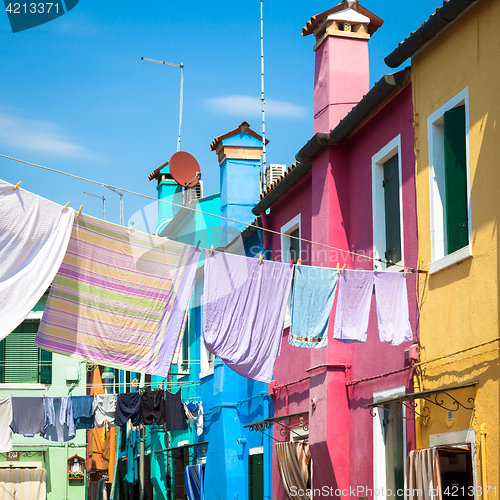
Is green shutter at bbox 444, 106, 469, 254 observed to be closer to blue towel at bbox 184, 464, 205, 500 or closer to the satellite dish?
blue towel at bbox 184, 464, 205, 500

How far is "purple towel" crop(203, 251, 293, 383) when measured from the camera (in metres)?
8.73

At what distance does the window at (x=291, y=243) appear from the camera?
1366 cm

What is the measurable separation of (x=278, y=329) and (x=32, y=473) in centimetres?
1489

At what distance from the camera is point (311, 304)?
911 cm

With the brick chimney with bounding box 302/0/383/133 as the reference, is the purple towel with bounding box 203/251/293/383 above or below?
below

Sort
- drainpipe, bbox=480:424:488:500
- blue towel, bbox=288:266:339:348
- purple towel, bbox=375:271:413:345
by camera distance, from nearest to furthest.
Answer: drainpipe, bbox=480:424:488:500 < purple towel, bbox=375:271:413:345 < blue towel, bbox=288:266:339:348

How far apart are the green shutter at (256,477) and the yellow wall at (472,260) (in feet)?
21.4

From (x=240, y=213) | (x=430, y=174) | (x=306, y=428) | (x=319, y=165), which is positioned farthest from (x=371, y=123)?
(x=240, y=213)

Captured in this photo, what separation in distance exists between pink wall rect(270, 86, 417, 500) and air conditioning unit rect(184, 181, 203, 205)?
1042 cm

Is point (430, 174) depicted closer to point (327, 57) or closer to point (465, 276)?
point (465, 276)

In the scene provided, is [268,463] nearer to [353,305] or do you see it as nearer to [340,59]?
[353,305]

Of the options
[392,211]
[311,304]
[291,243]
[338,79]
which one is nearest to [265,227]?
[291,243]

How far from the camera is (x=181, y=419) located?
61.5 ft

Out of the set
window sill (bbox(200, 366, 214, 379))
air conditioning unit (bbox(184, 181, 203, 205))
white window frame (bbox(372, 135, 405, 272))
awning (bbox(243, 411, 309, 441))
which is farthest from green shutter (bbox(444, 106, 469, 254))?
air conditioning unit (bbox(184, 181, 203, 205))
